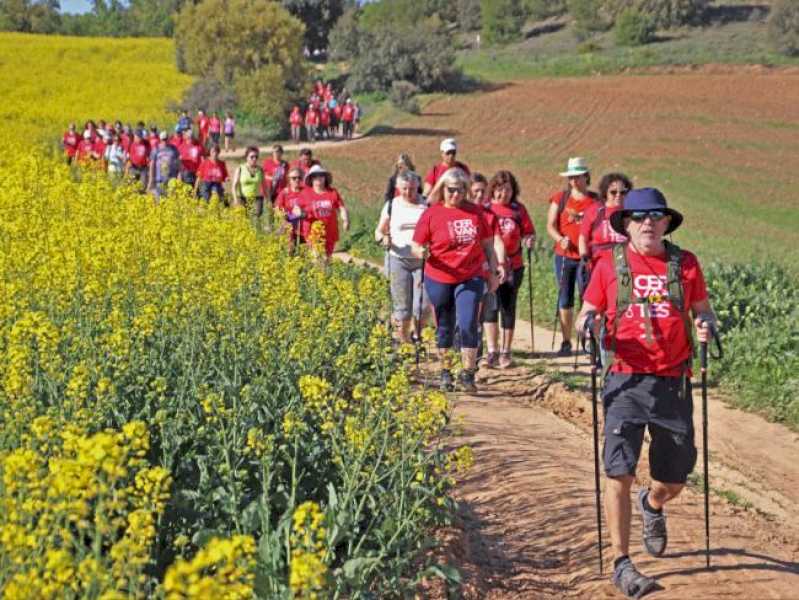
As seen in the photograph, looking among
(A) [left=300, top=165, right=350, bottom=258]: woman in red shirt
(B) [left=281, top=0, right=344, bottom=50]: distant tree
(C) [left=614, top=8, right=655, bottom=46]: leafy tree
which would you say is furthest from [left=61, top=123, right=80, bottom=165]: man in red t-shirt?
(C) [left=614, top=8, right=655, bottom=46]: leafy tree

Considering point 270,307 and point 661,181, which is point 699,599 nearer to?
point 270,307

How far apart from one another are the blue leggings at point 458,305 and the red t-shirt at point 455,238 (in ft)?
0.24

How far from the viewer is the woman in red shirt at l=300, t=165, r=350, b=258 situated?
1188 centimetres

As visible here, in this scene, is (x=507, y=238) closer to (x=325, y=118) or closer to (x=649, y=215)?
(x=649, y=215)

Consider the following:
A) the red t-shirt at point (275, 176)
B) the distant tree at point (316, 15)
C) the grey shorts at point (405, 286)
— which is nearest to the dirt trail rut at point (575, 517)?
the grey shorts at point (405, 286)

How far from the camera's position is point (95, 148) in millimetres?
26828

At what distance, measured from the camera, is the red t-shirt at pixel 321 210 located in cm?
1188

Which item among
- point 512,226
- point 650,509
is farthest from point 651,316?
point 512,226

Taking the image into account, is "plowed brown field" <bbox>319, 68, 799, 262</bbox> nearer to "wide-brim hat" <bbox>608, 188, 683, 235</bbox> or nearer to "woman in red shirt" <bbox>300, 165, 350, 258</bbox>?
"woman in red shirt" <bbox>300, 165, 350, 258</bbox>

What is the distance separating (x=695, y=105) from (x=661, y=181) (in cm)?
1680

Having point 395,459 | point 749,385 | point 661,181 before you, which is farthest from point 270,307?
point 661,181

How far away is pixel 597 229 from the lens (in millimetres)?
9633

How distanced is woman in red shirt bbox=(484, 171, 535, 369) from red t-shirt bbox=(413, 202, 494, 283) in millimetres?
1662

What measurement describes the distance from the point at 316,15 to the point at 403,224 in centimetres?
6346
